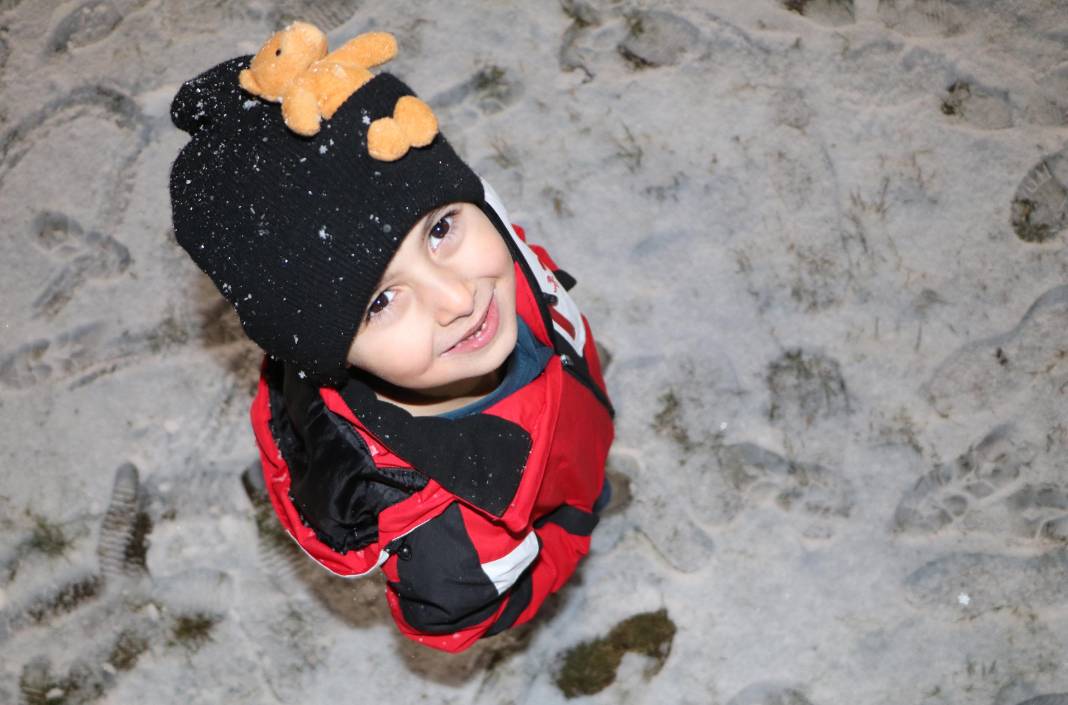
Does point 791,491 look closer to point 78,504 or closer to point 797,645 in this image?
point 797,645

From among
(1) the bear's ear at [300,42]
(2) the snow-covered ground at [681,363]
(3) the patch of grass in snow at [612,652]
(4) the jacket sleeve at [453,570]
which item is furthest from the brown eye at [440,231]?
(3) the patch of grass in snow at [612,652]

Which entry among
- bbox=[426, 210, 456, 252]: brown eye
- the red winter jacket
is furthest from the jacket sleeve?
bbox=[426, 210, 456, 252]: brown eye

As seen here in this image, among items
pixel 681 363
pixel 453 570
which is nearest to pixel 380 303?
pixel 453 570

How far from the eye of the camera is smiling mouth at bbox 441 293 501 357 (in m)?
1.19

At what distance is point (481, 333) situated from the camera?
1212mm

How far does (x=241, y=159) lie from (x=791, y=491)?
3.98 ft

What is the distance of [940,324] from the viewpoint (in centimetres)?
194

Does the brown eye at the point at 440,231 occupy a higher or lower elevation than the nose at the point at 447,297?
higher

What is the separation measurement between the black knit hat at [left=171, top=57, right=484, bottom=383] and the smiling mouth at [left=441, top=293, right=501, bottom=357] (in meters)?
0.13

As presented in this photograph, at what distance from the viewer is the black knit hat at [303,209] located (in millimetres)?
1061

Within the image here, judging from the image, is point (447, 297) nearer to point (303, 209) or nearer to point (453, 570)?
point (303, 209)

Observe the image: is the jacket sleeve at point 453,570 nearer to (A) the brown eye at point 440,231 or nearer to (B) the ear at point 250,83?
(A) the brown eye at point 440,231

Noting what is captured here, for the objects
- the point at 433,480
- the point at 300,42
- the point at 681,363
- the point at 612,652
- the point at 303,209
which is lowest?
the point at 612,652

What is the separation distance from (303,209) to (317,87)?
0.13 meters
